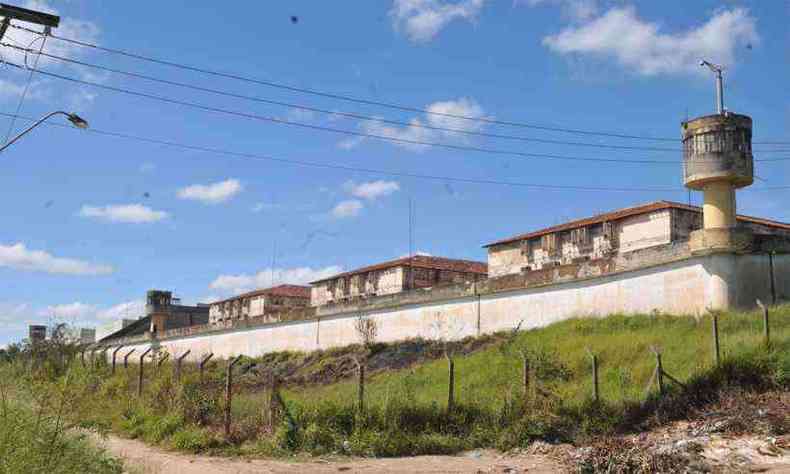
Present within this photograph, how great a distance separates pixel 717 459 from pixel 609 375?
7152 millimetres

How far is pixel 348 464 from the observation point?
44.3 ft

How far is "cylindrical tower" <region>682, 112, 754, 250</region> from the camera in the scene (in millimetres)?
24125

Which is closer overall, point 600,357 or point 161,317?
point 600,357

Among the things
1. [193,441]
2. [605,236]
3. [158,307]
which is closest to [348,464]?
[193,441]

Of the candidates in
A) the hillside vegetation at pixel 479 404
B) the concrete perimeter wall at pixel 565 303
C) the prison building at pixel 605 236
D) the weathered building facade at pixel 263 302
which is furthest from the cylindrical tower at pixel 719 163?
the weathered building facade at pixel 263 302

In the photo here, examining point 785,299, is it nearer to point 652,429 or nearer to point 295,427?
point 652,429

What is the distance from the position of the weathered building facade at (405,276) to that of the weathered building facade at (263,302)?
33.4 ft

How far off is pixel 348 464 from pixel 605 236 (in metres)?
25.9

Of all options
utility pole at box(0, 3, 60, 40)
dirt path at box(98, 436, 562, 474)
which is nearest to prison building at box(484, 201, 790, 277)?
dirt path at box(98, 436, 562, 474)

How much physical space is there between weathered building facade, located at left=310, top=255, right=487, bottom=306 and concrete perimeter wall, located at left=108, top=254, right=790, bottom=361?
9.66 metres

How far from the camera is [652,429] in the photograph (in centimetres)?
1579

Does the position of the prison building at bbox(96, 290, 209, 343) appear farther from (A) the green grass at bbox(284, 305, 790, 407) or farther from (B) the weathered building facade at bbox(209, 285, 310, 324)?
(A) the green grass at bbox(284, 305, 790, 407)

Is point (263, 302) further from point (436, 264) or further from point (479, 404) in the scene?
point (479, 404)

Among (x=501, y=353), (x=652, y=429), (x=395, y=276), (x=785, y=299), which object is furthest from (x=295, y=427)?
(x=395, y=276)
